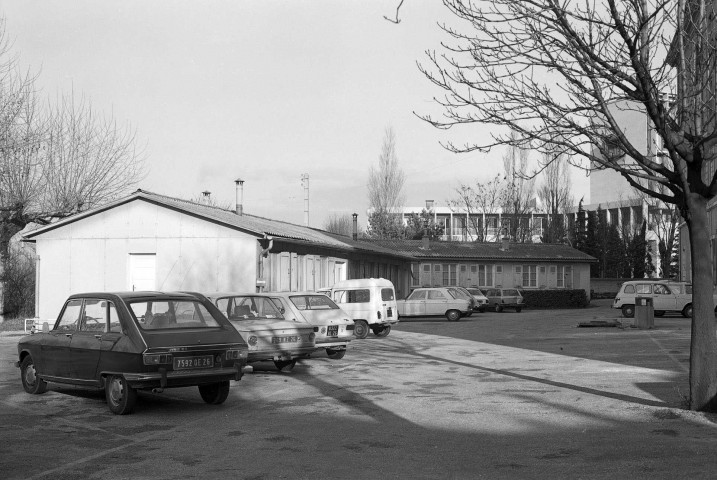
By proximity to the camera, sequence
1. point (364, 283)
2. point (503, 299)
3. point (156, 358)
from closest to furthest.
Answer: point (156, 358), point (364, 283), point (503, 299)

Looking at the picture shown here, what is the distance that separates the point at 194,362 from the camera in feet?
39.5

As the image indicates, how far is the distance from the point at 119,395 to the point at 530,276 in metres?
57.8

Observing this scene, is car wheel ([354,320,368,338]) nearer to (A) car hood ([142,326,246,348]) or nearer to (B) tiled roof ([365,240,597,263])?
(A) car hood ([142,326,246,348])

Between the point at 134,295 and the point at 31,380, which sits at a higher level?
the point at 134,295

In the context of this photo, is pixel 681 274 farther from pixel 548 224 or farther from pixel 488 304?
pixel 548 224

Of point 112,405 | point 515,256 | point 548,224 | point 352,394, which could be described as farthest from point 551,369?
point 548,224

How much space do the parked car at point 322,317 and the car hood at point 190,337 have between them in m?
6.21

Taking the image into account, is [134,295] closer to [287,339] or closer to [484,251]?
[287,339]

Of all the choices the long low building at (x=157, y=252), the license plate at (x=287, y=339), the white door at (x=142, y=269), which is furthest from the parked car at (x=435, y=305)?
the license plate at (x=287, y=339)

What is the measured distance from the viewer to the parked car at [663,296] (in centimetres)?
3941

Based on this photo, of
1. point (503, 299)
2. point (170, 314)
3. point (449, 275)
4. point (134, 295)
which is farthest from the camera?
point (449, 275)

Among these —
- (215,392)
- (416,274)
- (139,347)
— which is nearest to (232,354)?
A: (215,392)

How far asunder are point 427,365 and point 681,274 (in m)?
44.0

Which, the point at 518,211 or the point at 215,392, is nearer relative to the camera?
the point at 215,392
